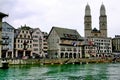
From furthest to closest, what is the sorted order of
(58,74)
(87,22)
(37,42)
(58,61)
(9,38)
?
(87,22) < (37,42) < (9,38) < (58,61) < (58,74)

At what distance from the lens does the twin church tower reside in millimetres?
183625

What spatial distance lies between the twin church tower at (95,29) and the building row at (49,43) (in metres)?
2.22

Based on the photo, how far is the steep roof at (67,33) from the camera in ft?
459

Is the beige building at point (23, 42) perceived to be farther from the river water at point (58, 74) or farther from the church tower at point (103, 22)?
the church tower at point (103, 22)

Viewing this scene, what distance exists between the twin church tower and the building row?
2219mm

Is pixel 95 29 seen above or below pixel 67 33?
above

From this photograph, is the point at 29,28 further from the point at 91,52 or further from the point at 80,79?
the point at 80,79

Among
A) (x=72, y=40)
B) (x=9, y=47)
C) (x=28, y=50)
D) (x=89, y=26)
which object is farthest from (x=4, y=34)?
(x=89, y=26)

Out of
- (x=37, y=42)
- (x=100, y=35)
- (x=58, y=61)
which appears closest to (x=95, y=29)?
(x=100, y=35)

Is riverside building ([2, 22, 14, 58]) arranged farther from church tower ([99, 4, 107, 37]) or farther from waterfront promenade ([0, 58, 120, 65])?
church tower ([99, 4, 107, 37])

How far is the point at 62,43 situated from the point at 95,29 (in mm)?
54980

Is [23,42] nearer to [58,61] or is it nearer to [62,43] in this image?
[58,61]

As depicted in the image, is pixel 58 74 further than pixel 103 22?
No

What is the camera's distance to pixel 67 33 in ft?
476
